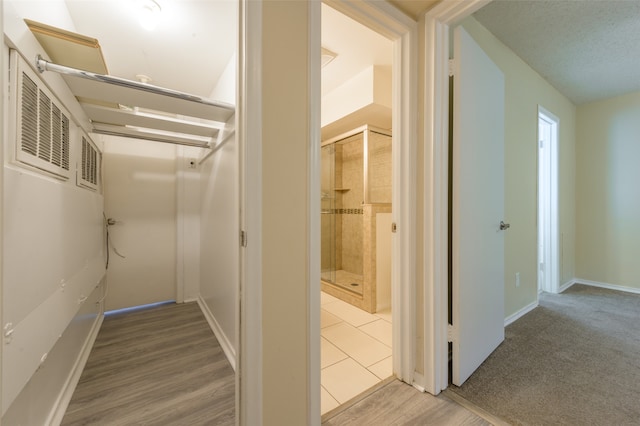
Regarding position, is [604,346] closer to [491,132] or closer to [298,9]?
[491,132]

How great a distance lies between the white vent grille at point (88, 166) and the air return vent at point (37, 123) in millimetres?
374

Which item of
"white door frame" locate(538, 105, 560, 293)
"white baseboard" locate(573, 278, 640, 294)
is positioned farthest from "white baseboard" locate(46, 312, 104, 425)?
"white baseboard" locate(573, 278, 640, 294)

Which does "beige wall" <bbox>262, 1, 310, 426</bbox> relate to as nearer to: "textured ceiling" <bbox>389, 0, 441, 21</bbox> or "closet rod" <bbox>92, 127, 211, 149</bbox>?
"textured ceiling" <bbox>389, 0, 441, 21</bbox>

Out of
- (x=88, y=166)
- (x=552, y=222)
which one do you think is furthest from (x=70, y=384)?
(x=552, y=222)

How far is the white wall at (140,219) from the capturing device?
104 inches

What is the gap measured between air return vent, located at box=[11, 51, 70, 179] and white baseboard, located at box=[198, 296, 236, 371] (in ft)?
4.77

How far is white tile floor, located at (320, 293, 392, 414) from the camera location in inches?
57.7

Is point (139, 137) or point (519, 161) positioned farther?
point (519, 161)

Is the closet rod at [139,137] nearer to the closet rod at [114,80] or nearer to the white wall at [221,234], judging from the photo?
the white wall at [221,234]

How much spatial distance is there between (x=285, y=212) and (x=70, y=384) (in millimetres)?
1724


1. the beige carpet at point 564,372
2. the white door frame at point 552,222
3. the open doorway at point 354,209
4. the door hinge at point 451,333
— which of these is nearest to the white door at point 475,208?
the door hinge at point 451,333

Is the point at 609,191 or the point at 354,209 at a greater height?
the point at 609,191

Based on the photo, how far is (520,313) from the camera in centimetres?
241

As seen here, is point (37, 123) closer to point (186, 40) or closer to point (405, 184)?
point (186, 40)
